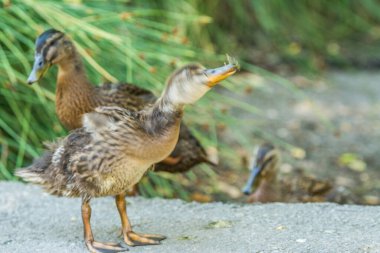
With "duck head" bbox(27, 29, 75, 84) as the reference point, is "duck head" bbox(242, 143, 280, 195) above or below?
below

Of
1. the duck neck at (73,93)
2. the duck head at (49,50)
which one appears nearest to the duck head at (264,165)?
the duck neck at (73,93)

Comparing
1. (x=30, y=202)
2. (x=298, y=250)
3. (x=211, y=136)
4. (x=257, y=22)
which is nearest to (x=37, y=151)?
(x=30, y=202)

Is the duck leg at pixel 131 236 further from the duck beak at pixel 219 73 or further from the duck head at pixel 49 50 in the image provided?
the duck head at pixel 49 50

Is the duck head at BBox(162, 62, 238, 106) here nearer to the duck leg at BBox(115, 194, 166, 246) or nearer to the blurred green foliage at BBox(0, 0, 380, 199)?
the duck leg at BBox(115, 194, 166, 246)

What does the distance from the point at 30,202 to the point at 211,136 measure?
2.40 metres

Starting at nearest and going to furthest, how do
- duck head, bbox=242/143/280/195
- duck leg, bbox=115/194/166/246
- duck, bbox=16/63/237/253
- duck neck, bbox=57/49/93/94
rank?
duck, bbox=16/63/237/253, duck leg, bbox=115/194/166/246, duck neck, bbox=57/49/93/94, duck head, bbox=242/143/280/195

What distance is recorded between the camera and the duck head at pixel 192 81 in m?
4.04

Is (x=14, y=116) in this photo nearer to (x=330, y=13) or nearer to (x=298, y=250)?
(x=298, y=250)

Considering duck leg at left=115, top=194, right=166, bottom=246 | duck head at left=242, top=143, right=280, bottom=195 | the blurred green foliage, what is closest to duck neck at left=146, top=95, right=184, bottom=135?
duck leg at left=115, top=194, right=166, bottom=246

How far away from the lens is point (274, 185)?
6551mm

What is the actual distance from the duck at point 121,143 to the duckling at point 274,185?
2067mm

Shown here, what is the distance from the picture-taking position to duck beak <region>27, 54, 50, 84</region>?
17.1ft

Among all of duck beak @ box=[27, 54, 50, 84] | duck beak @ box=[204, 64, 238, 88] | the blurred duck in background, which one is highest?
duck beak @ box=[204, 64, 238, 88]

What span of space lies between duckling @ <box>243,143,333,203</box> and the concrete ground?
3.48 feet
